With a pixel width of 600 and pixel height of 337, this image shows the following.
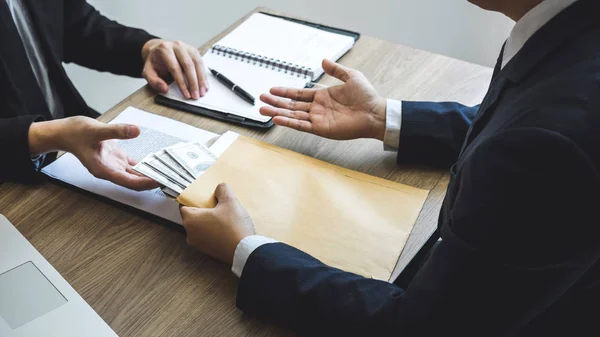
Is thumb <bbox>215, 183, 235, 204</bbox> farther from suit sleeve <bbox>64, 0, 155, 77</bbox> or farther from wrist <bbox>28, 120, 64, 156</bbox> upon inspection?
suit sleeve <bbox>64, 0, 155, 77</bbox>

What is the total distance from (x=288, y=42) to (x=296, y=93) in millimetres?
265

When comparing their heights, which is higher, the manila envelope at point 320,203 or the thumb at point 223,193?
the thumb at point 223,193

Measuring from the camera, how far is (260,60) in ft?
4.47

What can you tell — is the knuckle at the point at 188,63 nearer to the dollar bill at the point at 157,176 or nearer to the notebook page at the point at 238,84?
the notebook page at the point at 238,84

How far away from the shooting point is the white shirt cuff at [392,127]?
3.68ft

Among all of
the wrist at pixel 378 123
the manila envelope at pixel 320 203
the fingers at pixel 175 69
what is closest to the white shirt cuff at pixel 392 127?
the wrist at pixel 378 123

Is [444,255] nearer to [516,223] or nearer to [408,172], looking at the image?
[516,223]

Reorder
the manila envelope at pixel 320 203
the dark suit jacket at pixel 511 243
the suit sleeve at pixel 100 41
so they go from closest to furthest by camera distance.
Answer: the dark suit jacket at pixel 511 243, the manila envelope at pixel 320 203, the suit sleeve at pixel 100 41

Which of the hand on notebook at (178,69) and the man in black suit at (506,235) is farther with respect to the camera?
the hand on notebook at (178,69)

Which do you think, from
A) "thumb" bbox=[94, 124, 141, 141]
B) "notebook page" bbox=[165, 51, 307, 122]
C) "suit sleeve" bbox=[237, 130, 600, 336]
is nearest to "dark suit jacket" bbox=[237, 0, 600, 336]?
"suit sleeve" bbox=[237, 130, 600, 336]

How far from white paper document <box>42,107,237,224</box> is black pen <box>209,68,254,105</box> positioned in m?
0.13

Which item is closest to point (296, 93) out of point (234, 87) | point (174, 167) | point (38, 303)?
point (234, 87)

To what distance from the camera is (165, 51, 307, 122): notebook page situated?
122 cm

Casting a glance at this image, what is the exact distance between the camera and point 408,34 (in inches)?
95.4
